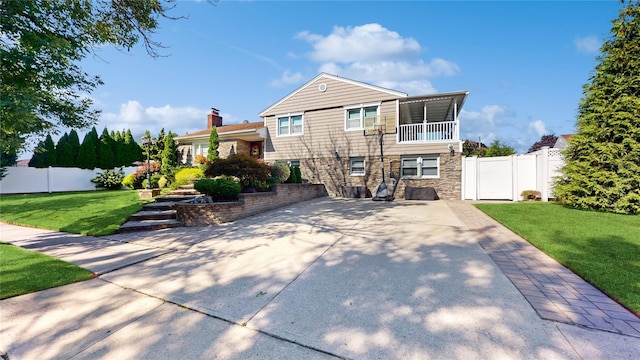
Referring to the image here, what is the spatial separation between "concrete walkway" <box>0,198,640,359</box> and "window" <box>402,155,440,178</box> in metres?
9.00

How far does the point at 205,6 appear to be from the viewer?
637 centimetres

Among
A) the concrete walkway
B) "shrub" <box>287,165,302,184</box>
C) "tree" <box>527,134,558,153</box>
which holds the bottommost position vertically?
the concrete walkway

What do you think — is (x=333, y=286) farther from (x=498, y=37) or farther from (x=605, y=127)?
(x=498, y=37)

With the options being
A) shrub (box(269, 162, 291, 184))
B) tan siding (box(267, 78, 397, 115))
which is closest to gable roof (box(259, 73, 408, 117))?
tan siding (box(267, 78, 397, 115))

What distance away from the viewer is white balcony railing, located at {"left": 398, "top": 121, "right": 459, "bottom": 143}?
13.0m

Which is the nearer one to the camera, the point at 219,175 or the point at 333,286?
the point at 333,286

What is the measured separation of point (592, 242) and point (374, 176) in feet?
32.4

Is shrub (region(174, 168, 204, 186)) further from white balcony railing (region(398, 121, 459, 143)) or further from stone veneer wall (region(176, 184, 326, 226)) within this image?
white balcony railing (region(398, 121, 459, 143))

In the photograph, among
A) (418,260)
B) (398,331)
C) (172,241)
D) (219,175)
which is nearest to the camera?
(398,331)

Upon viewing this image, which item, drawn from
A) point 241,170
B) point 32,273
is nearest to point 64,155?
point 241,170

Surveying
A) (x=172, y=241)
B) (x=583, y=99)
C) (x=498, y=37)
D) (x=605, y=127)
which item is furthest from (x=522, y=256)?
(x=498, y=37)

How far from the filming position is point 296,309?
→ 2.58m

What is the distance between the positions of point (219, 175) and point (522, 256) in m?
8.87

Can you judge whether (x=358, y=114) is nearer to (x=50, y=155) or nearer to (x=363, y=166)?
(x=363, y=166)
